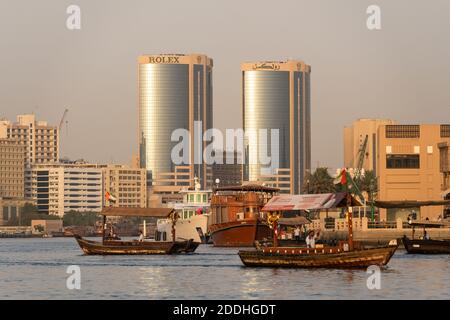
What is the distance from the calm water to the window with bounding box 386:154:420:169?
80.1 meters

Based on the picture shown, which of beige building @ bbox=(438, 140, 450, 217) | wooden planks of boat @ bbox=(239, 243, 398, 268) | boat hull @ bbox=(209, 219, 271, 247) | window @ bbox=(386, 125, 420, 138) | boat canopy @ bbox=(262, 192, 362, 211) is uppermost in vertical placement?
window @ bbox=(386, 125, 420, 138)

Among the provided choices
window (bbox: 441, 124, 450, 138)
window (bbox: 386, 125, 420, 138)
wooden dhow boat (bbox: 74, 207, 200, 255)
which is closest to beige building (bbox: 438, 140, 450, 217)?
window (bbox: 441, 124, 450, 138)

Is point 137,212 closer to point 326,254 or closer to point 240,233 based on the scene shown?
point 240,233

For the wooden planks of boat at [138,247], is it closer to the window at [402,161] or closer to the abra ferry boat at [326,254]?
the abra ferry boat at [326,254]

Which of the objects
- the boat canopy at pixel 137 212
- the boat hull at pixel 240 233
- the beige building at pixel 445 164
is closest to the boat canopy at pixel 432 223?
the boat hull at pixel 240 233

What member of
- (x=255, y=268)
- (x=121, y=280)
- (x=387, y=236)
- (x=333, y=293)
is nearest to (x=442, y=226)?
(x=387, y=236)

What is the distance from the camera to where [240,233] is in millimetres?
157250

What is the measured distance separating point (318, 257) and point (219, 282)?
10059 mm

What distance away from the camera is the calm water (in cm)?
7131

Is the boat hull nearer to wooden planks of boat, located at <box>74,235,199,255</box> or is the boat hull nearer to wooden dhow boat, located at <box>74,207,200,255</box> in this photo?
wooden dhow boat, located at <box>74,207,200,255</box>

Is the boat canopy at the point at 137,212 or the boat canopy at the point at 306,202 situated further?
the boat canopy at the point at 137,212

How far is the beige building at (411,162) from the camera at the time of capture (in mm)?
187000

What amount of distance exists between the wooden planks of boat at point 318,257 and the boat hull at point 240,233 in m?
59.4

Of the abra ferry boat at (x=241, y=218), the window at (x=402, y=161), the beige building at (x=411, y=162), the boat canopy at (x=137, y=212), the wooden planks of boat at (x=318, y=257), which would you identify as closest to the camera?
the wooden planks of boat at (x=318, y=257)
